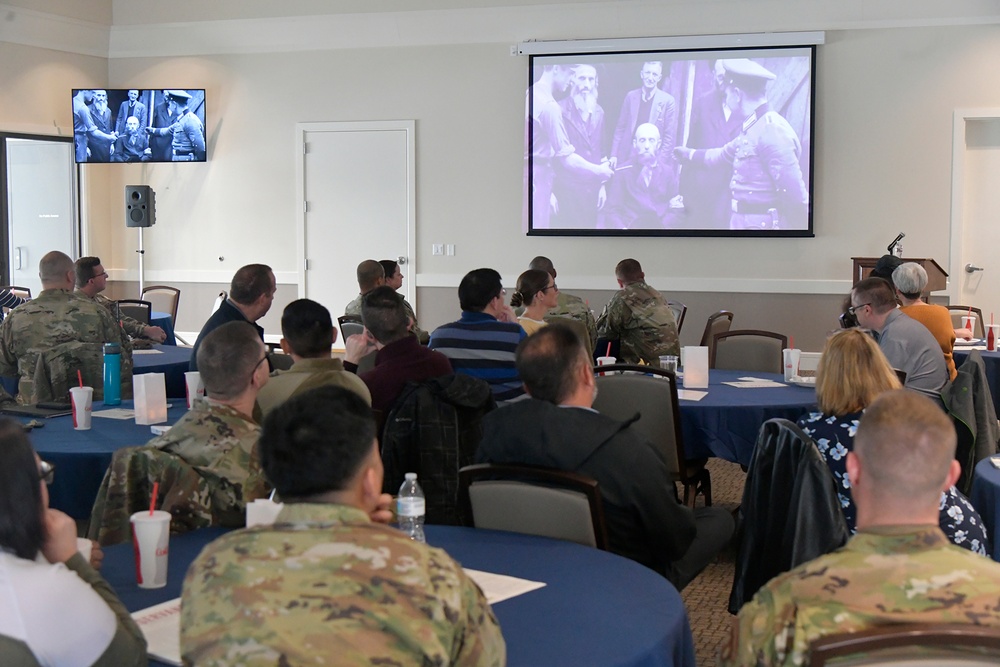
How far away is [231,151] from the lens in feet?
39.6

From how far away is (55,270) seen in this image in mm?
5902

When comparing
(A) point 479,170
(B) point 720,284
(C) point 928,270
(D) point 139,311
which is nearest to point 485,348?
(D) point 139,311

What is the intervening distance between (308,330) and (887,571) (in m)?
2.55

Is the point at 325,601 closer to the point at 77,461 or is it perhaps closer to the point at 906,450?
the point at 906,450

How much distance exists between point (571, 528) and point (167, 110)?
10.4 m

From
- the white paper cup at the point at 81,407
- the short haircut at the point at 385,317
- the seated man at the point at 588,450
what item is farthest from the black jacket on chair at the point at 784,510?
the white paper cup at the point at 81,407

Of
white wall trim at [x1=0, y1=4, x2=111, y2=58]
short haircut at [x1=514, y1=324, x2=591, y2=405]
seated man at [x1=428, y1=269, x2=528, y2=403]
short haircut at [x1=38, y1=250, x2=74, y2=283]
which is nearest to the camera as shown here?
short haircut at [x1=514, y1=324, x2=591, y2=405]

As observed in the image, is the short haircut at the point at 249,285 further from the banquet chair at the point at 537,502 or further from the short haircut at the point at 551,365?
the banquet chair at the point at 537,502

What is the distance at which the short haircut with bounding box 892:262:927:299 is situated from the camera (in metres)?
6.14

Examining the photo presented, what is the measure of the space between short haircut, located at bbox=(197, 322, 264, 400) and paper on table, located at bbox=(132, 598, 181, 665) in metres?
0.81

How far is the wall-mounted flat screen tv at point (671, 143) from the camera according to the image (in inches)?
398

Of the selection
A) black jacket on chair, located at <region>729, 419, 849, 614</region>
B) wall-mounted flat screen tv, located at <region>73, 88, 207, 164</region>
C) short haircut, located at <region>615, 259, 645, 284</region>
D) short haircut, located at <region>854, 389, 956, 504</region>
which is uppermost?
wall-mounted flat screen tv, located at <region>73, 88, 207, 164</region>

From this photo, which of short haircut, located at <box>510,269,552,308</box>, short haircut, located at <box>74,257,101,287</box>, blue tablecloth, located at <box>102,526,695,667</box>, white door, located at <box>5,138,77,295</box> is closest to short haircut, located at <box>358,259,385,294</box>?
short haircut, located at <box>510,269,552,308</box>

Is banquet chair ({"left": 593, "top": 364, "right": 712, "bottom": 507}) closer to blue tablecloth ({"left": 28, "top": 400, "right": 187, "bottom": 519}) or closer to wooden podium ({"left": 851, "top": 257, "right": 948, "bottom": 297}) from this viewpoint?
blue tablecloth ({"left": 28, "top": 400, "right": 187, "bottom": 519})
